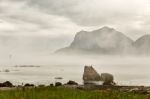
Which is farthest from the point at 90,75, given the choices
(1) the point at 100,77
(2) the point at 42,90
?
(2) the point at 42,90

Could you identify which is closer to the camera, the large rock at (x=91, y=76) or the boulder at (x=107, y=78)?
the boulder at (x=107, y=78)

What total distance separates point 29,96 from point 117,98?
4501mm

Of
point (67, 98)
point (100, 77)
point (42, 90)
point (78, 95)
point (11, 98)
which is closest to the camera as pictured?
point (11, 98)

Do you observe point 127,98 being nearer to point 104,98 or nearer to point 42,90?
point 104,98

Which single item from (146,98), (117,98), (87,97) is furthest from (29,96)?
(146,98)

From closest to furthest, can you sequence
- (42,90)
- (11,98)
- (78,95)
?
(11,98) → (78,95) → (42,90)

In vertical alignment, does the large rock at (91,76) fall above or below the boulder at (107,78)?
above

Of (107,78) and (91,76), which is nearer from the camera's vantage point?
(107,78)

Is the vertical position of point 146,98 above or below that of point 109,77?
below

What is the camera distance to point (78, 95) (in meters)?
25.2

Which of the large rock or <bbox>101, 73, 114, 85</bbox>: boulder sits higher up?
the large rock

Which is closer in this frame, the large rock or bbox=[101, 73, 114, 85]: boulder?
bbox=[101, 73, 114, 85]: boulder

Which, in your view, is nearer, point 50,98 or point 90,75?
point 50,98

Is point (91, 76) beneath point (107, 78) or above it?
above
